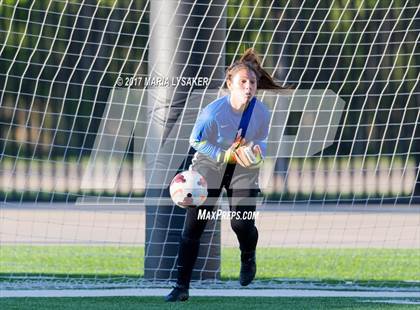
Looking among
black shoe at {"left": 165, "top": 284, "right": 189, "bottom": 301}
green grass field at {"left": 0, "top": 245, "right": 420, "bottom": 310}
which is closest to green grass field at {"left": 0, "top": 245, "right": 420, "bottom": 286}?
green grass field at {"left": 0, "top": 245, "right": 420, "bottom": 310}

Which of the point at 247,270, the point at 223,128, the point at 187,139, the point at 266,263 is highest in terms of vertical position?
the point at 187,139

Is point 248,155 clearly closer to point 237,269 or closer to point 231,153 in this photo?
point 231,153

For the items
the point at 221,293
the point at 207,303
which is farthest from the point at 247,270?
the point at 221,293

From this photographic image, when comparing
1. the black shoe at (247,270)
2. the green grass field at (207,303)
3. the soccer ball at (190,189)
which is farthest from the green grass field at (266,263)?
the soccer ball at (190,189)

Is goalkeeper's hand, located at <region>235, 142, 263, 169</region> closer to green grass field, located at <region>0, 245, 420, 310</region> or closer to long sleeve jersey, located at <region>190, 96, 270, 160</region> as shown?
long sleeve jersey, located at <region>190, 96, 270, 160</region>

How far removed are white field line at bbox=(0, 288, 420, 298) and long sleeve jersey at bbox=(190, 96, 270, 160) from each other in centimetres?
128

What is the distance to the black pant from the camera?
24.4 feet

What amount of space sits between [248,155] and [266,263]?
351cm

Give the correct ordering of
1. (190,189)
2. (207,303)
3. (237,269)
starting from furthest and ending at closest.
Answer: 1. (237,269)
2. (207,303)
3. (190,189)

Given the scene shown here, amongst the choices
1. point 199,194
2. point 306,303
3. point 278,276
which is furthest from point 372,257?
point 199,194

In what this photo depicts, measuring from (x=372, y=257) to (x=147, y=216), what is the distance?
9.03ft

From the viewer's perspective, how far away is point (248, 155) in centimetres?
729

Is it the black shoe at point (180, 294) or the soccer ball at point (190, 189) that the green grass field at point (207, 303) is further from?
the soccer ball at point (190, 189)

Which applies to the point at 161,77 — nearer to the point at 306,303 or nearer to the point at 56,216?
the point at 306,303
